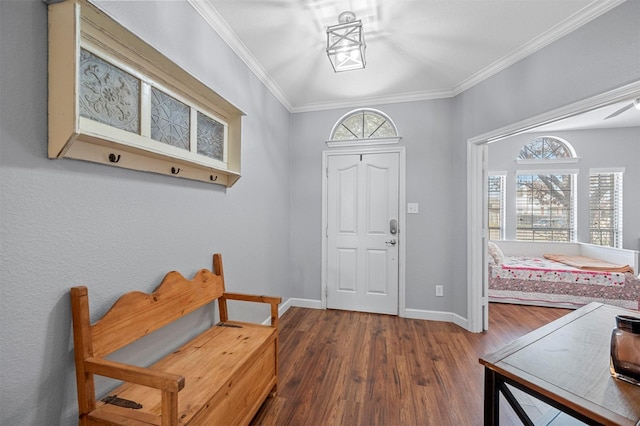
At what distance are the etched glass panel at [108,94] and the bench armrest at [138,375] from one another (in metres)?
0.93

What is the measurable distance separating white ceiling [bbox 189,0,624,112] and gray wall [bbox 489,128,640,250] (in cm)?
325

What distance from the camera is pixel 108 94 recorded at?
3.63 ft

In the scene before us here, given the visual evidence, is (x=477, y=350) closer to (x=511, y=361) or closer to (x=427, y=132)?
(x=511, y=361)

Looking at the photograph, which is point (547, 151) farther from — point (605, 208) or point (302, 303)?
point (302, 303)

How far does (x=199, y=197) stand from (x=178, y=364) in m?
0.97

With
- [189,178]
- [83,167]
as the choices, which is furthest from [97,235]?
[189,178]

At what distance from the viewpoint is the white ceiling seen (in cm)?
Result: 175

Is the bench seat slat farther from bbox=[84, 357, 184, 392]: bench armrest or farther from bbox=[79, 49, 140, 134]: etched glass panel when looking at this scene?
bbox=[79, 49, 140, 134]: etched glass panel

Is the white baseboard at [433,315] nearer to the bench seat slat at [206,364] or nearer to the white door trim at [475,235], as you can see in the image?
the white door trim at [475,235]

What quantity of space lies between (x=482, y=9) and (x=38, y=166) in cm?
258

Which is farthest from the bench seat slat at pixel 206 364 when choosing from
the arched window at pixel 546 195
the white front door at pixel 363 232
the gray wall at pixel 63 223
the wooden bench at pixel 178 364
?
the arched window at pixel 546 195

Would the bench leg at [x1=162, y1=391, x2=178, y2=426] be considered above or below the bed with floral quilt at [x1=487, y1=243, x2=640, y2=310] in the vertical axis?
above

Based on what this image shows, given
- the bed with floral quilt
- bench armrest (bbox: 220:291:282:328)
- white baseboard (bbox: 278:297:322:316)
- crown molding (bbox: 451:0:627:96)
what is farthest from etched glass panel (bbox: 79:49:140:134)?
the bed with floral quilt

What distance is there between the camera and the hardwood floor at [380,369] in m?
1.61
